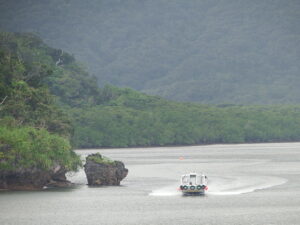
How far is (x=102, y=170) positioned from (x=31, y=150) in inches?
384

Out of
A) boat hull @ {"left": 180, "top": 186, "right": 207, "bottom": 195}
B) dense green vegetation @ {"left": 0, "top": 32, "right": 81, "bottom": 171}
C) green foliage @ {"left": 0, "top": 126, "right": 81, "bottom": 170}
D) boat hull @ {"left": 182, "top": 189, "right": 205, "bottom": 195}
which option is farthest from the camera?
boat hull @ {"left": 182, "top": 189, "right": 205, "bottom": 195}

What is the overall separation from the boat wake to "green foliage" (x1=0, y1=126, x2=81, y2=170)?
10911mm

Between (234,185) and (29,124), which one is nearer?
(29,124)

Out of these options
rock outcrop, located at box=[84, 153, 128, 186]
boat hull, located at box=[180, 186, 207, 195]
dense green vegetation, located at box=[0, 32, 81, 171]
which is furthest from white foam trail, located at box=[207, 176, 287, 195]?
dense green vegetation, located at box=[0, 32, 81, 171]

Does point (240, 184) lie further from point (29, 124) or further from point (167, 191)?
point (29, 124)

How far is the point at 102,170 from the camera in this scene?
3369 inches

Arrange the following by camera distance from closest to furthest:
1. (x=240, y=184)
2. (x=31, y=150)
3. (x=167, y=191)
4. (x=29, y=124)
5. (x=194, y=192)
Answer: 1. (x=31, y=150)
2. (x=194, y=192)
3. (x=167, y=191)
4. (x=29, y=124)
5. (x=240, y=184)

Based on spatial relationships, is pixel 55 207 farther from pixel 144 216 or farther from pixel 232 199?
pixel 232 199

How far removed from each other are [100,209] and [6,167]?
11274mm

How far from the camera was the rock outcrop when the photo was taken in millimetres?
83750

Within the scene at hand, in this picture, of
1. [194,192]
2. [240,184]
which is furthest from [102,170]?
[240,184]

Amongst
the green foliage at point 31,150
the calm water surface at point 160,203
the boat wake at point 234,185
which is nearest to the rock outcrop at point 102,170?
the calm water surface at point 160,203

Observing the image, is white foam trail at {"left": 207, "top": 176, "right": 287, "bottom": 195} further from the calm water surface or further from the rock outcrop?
the rock outcrop

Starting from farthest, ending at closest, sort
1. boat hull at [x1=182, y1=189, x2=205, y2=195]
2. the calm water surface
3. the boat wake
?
the boat wake → boat hull at [x1=182, y1=189, x2=205, y2=195] → the calm water surface
